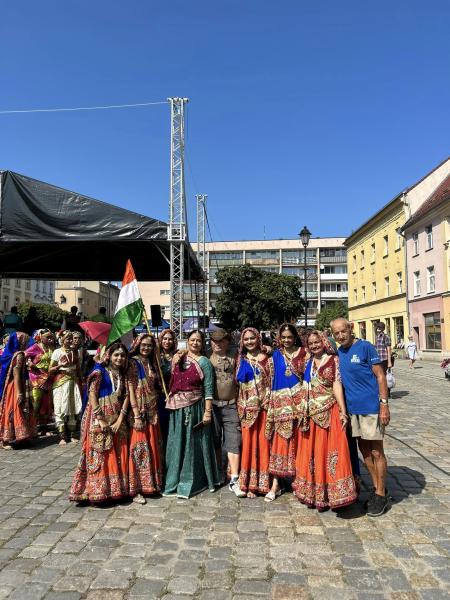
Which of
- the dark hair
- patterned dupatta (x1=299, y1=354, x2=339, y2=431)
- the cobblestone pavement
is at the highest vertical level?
the dark hair

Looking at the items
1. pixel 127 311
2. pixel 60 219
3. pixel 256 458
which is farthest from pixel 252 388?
pixel 60 219

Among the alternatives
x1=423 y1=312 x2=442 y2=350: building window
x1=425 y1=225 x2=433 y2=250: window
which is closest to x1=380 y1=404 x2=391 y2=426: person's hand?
x1=423 y1=312 x2=442 y2=350: building window

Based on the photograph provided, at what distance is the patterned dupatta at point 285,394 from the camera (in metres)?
4.73

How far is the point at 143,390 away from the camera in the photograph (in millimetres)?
4961

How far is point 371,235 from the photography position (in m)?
40.2

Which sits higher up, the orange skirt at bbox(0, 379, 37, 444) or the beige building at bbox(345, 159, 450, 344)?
the beige building at bbox(345, 159, 450, 344)

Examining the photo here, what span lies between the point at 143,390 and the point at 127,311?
94 cm

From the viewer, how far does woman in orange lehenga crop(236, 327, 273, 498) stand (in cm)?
494

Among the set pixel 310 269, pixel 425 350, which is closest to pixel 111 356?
pixel 425 350

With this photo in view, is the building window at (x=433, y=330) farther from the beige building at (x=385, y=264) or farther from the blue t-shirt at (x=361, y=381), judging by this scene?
the blue t-shirt at (x=361, y=381)

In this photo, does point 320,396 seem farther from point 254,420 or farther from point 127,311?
point 127,311

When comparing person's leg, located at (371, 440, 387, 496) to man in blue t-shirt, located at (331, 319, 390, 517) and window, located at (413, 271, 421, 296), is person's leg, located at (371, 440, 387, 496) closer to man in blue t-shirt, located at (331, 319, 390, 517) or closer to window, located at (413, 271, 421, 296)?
man in blue t-shirt, located at (331, 319, 390, 517)

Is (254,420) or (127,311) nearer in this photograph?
(254,420)

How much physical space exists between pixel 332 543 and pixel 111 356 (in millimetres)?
2593
